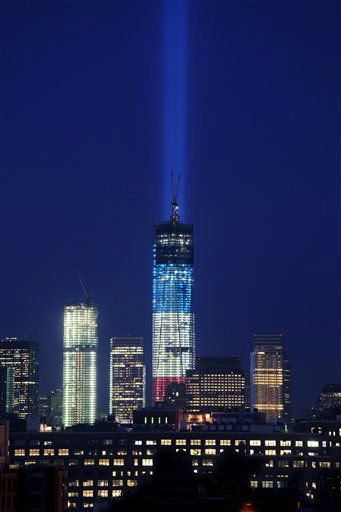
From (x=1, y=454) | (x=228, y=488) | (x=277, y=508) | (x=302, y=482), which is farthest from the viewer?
(x=302, y=482)

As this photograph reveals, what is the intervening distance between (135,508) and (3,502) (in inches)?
540

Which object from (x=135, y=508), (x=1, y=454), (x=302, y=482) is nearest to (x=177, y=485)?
(x=135, y=508)

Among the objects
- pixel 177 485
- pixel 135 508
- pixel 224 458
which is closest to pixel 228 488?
pixel 177 485

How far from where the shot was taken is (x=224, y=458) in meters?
198

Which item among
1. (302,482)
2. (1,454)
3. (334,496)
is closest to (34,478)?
(334,496)

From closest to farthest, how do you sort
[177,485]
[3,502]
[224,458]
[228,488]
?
[3,502] < [177,485] < [228,488] < [224,458]

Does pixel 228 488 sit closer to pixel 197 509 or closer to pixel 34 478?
pixel 197 509

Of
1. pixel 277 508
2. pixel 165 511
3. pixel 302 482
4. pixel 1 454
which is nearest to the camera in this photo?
pixel 165 511

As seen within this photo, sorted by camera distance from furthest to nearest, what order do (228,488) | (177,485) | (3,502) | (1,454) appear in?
(1,454) → (228,488) → (177,485) → (3,502)

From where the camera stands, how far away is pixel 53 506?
83.0m

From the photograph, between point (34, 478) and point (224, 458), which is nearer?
point (34, 478)

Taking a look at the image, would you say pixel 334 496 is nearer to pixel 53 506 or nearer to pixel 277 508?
pixel 277 508

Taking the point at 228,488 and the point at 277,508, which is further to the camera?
the point at 228,488

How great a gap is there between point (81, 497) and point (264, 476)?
23.0m
